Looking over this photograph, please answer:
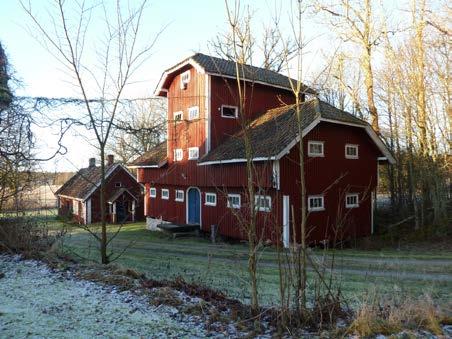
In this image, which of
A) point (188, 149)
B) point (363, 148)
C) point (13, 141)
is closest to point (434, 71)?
point (363, 148)

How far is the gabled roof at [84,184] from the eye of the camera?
118 feet

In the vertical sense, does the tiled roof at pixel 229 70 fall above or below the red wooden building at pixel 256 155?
above

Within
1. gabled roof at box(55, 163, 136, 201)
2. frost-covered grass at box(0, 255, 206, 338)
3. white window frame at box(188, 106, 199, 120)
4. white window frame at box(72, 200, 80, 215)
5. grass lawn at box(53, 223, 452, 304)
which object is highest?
white window frame at box(188, 106, 199, 120)

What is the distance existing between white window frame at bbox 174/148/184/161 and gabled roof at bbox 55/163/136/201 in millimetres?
12534

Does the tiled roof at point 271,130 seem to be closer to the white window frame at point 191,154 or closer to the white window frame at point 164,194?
the white window frame at point 191,154

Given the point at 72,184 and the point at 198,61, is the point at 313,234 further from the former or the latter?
the point at 72,184

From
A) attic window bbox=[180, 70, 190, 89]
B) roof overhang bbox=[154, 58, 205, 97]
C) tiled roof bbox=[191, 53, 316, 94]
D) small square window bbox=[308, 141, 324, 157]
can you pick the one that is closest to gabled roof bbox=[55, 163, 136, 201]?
roof overhang bbox=[154, 58, 205, 97]

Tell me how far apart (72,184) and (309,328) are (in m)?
40.3

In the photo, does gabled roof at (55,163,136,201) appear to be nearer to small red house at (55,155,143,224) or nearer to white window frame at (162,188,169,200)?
small red house at (55,155,143,224)

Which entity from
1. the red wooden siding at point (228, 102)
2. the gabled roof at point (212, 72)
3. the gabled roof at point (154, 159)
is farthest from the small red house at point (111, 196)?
the red wooden siding at point (228, 102)

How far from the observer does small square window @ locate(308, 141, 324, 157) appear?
1762 centimetres

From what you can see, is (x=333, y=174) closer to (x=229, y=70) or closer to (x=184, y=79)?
(x=229, y=70)

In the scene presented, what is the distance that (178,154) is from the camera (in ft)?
77.1

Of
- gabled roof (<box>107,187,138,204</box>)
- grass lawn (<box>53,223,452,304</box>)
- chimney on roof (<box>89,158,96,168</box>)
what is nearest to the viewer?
grass lawn (<box>53,223,452,304</box>)
